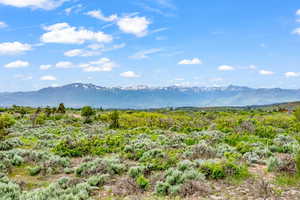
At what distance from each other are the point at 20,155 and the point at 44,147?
2393 mm

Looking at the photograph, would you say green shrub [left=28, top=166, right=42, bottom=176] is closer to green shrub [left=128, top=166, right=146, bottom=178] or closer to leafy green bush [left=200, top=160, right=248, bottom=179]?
green shrub [left=128, top=166, right=146, bottom=178]

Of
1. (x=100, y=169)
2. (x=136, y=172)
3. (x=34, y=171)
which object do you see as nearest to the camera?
(x=136, y=172)

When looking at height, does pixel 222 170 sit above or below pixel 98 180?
above

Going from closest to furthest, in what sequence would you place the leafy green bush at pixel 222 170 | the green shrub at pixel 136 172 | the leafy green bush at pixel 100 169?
the leafy green bush at pixel 222 170 < the green shrub at pixel 136 172 < the leafy green bush at pixel 100 169

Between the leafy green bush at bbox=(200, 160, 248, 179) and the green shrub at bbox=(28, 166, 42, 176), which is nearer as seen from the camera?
the leafy green bush at bbox=(200, 160, 248, 179)

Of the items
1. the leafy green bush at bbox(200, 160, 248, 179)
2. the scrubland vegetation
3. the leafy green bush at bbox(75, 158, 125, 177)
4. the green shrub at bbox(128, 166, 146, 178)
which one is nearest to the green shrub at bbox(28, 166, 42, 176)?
the scrubland vegetation

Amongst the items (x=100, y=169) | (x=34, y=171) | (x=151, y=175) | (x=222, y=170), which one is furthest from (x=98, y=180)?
(x=222, y=170)

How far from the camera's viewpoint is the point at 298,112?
21.4 metres

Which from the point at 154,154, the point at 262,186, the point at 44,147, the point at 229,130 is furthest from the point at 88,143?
the point at 229,130

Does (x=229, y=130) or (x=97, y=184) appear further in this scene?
(x=229, y=130)

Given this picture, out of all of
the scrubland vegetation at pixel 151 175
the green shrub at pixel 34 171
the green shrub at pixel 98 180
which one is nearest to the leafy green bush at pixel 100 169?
the scrubland vegetation at pixel 151 175

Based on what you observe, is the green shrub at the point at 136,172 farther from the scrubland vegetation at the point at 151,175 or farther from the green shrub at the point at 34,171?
the green shrub at the point at 34,171

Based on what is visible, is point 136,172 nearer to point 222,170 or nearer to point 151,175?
point 151,175

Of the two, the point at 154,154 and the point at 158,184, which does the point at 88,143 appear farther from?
the point at 158,184
